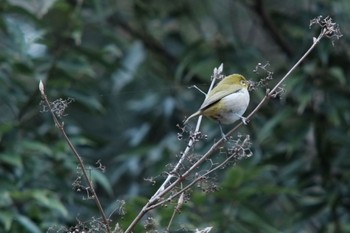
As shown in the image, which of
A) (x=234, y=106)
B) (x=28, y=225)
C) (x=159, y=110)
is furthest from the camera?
(x=159, y=110)

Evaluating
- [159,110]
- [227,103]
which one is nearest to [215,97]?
[227,103]

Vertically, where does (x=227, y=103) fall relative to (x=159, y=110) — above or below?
above

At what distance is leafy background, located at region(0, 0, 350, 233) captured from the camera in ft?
12.9

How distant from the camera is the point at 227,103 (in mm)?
2248

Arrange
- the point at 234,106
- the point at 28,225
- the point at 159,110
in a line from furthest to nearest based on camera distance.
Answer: the point at 159,110 → the point at 28,225 → the point at 234,106

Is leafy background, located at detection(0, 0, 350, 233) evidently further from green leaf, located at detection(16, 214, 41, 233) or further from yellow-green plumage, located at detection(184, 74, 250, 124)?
yellow-green plumage, located at detection(184, 74, 250, 124)

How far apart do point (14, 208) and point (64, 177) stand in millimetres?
481

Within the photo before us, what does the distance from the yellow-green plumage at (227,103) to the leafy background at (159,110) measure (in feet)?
4.07

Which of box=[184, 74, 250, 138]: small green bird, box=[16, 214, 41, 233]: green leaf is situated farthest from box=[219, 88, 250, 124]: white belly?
box=[16, 214, 41, 233]: green leaf

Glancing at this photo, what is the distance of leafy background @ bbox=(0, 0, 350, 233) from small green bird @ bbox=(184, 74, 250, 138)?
1241 mm

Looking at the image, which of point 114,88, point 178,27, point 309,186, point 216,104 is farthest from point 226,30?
point 216,104

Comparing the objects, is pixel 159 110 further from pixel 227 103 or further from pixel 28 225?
pixel 227 103

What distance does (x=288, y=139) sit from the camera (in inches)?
176

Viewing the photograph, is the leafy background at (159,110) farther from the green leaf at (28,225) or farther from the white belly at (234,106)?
the white belly at (234,106)
